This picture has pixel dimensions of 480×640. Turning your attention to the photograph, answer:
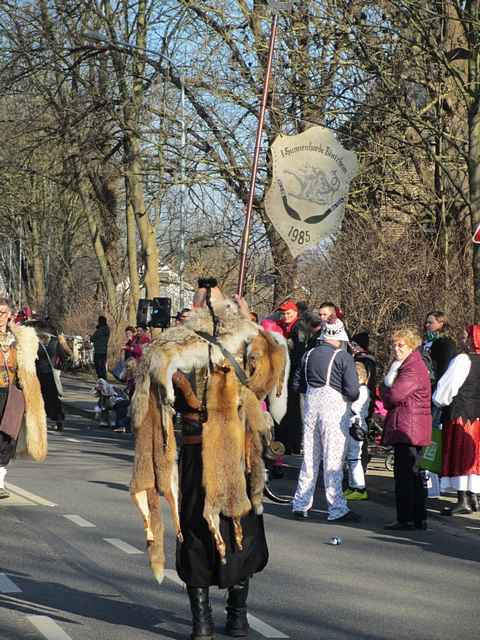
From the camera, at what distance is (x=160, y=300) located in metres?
25.8

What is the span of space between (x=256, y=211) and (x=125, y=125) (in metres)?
7.42

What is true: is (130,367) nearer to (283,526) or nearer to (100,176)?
(283,526)

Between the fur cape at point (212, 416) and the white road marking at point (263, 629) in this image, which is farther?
the white road marking at point (263, 629)

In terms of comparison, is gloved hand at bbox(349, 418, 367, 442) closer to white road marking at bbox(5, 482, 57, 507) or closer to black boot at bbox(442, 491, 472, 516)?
black boot at bbox(442, 491, 472, 516)

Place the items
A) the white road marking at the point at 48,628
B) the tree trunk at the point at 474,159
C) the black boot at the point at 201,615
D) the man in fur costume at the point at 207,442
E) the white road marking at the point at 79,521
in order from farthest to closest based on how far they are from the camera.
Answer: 1. the tree trunk at the point at 474,159
2. the white road marking at the point at 79,521
3. the white road marking at the point at 48,628
4. the man in fur costume at the point at 207,442
5. the black boot at the point at 201,615

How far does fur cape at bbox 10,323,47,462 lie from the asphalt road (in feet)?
1.89

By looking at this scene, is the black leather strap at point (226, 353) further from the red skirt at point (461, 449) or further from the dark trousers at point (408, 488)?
the red skirt at point (461, 449)

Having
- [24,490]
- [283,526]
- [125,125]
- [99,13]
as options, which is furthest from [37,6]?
[283,526]

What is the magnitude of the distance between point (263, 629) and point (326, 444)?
15.5 ft

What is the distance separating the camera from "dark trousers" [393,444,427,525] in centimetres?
1153

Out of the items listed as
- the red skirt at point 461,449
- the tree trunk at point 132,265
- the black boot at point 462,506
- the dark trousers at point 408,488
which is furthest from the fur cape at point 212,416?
the tree trunk at point 132,265

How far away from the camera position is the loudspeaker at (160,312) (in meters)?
25.6

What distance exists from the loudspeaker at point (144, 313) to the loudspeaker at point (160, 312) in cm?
35

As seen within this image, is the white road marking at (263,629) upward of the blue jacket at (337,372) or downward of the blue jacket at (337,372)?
downward
